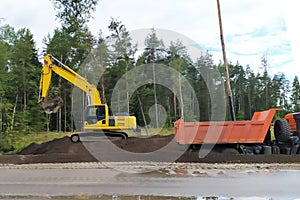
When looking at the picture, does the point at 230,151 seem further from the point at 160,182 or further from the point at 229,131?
the point at 160,182

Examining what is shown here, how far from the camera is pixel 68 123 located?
42.2 metres

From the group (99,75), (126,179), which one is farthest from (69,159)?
(99,75)

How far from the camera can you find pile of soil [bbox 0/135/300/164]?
49.9 feet

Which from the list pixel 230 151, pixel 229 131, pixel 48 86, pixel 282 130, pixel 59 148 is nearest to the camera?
pixel 229 131

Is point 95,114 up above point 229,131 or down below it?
above

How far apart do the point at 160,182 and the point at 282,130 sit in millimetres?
8153

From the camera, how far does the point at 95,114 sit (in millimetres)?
20906

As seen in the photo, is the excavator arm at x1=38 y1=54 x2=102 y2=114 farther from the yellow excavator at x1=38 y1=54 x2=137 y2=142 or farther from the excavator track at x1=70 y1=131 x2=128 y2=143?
the excavator track at x1=70 y1=131 x2=128 y2=143

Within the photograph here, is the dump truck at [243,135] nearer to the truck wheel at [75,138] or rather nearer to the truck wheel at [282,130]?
the truck wheel at [282,130]

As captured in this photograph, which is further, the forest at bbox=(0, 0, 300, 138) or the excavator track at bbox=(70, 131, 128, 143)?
the forest at bbox=(0, 0, 300, 138)

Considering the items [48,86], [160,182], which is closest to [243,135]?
[160,182]

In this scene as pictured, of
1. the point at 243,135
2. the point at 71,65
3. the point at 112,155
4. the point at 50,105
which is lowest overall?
the point at 112,155

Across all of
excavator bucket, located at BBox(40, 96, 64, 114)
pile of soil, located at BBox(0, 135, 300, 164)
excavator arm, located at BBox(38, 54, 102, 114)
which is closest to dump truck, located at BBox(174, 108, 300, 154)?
pile of soil, located at BBox(0, 135, 300, 164)

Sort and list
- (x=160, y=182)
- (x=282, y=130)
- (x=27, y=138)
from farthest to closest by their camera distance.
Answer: (x=27, y=138) → (x=282, y=130) → (x=160, y=182)
